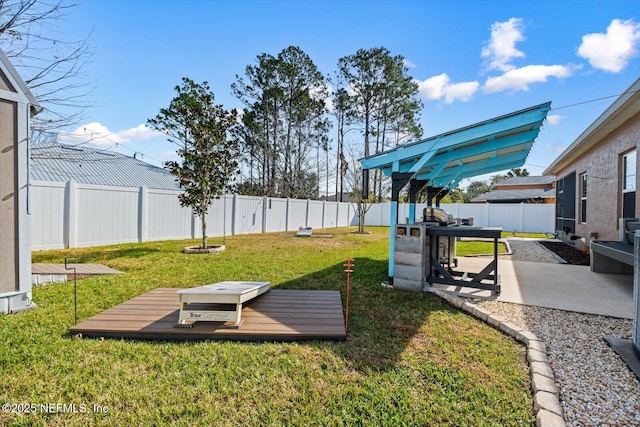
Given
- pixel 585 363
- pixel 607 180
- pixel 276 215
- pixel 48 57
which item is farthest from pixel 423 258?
pixel 276 215

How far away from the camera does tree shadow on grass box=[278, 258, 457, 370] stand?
2895mm

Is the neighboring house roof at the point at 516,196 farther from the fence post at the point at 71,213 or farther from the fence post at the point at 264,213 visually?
the fence post at the point at 71,213

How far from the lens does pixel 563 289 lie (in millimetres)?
5312

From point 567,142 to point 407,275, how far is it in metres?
9.84

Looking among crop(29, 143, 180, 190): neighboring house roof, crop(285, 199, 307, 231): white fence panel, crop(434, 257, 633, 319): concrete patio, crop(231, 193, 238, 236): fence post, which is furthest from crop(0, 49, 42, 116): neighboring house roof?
crop(285, 199, 307, 231): white fence panel

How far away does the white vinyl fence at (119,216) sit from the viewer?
27.4 ft

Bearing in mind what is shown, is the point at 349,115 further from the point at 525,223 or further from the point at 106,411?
the point at 106,411

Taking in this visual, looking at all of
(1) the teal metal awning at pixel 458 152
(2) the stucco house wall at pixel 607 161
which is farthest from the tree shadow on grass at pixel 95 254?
(2) the stucco house wall at pixel 607 161

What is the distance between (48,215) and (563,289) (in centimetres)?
1195

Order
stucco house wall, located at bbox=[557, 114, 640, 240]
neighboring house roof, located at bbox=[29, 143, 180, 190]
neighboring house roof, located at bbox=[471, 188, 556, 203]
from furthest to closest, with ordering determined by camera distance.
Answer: neighboring house roof, located at bbox=[471, 188, 556, 203]
neighboring house roof, located at bbox=[29, 143, 180, 190]
stucco house wall, located at bbox=[557, 114, 640, 240]

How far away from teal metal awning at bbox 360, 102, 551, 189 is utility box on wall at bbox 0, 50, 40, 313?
5187mm

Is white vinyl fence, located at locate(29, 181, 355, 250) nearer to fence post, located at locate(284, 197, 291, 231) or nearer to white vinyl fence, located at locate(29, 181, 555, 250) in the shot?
white vinyl fence, located at locate(29, 181, 555, 250)

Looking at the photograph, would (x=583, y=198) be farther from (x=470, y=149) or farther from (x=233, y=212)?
(x=233, y=212)

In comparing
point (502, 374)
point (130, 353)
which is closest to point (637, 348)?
point (502, 374)
